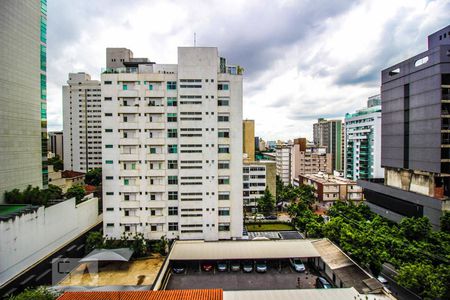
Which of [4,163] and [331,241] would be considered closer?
[331,241]

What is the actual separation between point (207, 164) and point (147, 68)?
1502cm

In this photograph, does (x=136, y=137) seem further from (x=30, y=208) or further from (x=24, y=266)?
(x=24, y=266)

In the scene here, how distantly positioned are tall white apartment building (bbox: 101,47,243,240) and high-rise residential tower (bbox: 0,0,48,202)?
12151 mm

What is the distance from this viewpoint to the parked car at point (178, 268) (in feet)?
81.4

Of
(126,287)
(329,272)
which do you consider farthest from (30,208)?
(329,272)

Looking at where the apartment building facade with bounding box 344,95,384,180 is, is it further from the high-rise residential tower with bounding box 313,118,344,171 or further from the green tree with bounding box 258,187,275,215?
the high-rise residential tower with bounding box 313,118,344,171

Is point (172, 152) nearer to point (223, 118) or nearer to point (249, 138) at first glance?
point (223, 118)

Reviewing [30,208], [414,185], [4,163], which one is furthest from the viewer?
[414,185]

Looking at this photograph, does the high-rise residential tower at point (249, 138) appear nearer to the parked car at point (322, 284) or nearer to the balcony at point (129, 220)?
the balcony at point (129, 220)

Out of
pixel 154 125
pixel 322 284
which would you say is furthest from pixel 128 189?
pixel 322 284

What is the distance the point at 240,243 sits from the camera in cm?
2738

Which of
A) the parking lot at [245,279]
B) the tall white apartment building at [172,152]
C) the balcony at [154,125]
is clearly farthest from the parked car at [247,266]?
the balcony at [154,125]

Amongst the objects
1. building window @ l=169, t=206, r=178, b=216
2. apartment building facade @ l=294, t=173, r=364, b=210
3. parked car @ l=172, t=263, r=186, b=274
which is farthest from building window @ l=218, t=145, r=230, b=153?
apartment building facade @ l=294, t=173, r=364, b=210

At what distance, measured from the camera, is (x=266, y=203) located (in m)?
45.5
